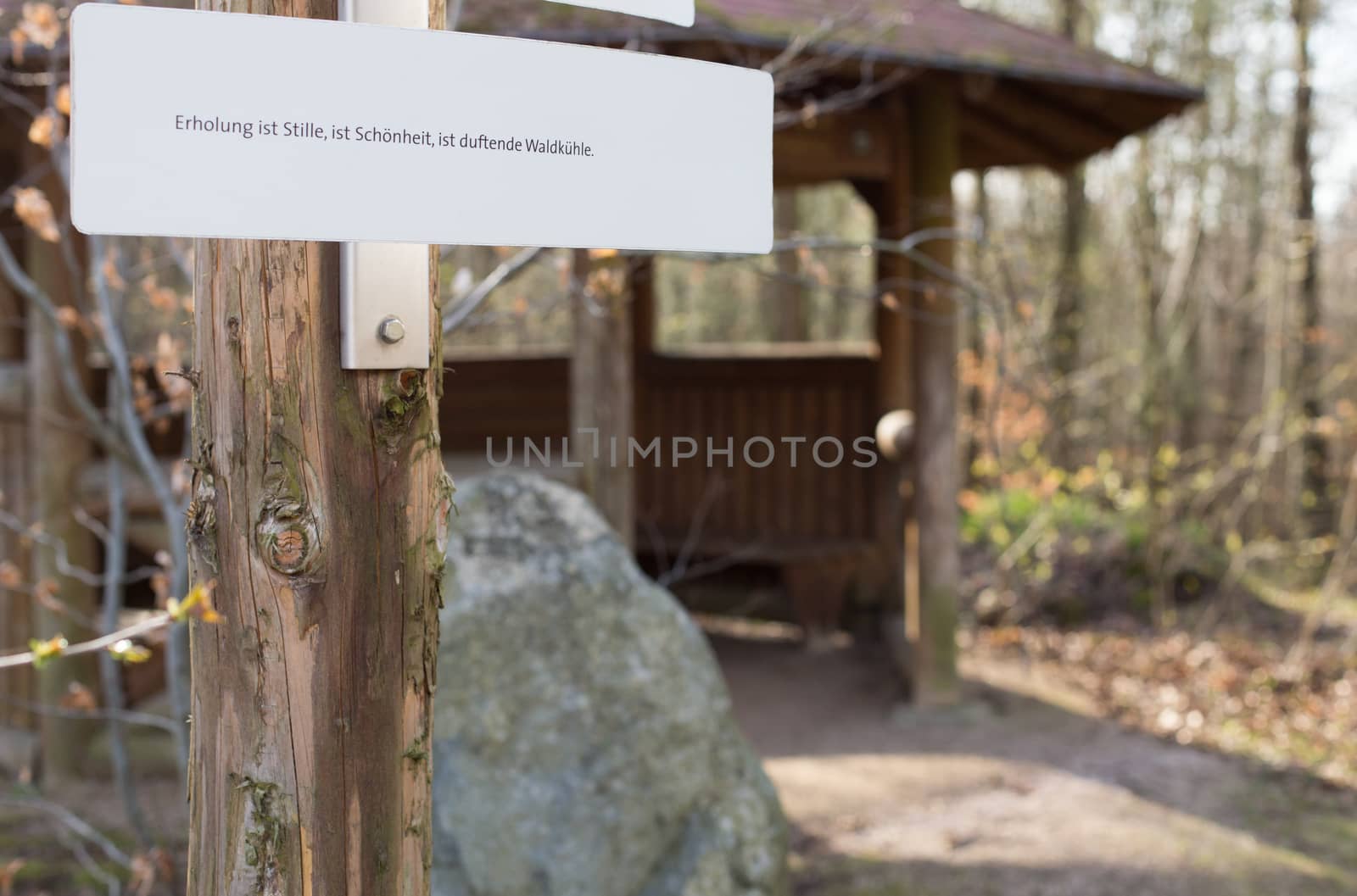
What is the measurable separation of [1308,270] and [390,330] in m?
9.47

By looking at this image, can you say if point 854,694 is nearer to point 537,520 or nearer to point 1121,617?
point 1121,617

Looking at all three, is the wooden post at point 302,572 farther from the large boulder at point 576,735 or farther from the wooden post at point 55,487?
the wooden post at point 55,487

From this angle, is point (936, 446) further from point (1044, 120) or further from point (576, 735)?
point (576, 735)

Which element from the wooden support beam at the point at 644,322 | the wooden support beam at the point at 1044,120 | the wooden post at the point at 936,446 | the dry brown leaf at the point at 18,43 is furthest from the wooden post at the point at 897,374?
the dry brown leaf at the point at 18,43

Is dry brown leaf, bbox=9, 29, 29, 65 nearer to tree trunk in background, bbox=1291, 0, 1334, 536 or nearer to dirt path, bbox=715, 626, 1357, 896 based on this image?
dirt path, bbox=715, 626, 1357, 896

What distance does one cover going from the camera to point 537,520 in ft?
11.3

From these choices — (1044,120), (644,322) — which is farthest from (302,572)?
(644,322)

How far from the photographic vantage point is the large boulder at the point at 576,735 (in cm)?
305

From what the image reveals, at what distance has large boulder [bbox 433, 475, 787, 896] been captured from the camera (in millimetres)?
3051

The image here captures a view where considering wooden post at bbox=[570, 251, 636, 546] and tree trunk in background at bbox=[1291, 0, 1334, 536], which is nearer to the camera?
wooden post at bbox=[570, 251, 636, 546]

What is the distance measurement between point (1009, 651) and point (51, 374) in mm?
5120

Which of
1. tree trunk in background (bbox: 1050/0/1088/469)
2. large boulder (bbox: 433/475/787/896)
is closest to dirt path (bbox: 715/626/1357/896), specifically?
large boulder (bbox: 433/475/787/896)

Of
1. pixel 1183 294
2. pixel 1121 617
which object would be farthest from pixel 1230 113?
pixel 1121 617

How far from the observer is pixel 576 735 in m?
3.18
